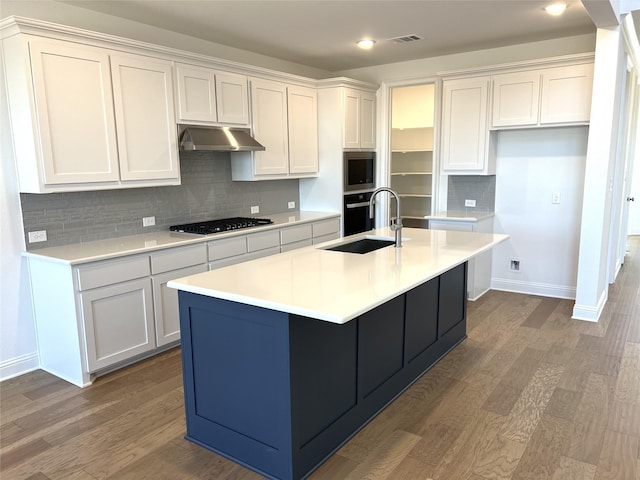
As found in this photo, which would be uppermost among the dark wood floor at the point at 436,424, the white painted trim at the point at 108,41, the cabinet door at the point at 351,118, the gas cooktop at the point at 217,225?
the white painted trim at the point at 108,41

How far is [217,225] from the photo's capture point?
13.9 ft

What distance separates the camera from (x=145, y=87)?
360 centimetres

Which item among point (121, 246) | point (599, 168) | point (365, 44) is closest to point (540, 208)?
point (599, 168)

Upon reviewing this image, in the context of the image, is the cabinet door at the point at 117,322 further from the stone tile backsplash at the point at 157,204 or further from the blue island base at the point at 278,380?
the blue island base at the point at 278,380

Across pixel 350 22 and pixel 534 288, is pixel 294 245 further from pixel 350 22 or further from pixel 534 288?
pixel 534 288

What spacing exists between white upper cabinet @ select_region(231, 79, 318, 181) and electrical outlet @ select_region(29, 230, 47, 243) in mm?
1897

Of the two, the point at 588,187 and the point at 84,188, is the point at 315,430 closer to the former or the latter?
the point at 84,188

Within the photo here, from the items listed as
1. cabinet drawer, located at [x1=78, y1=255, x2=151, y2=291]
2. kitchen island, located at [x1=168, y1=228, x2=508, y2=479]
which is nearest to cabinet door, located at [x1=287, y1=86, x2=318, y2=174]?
cabinet drawer, located at [x1=78, y1=255, x2=151, y2=291]

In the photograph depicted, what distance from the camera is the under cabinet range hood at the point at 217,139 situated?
3.88m

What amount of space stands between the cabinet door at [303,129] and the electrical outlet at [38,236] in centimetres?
251

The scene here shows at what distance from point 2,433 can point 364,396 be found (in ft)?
6.80

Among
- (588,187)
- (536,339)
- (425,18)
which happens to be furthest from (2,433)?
(588,187)

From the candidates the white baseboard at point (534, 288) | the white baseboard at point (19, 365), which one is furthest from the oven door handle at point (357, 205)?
the white baseboard at point (19, 365)

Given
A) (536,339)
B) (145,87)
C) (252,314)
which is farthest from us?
(536,339)
